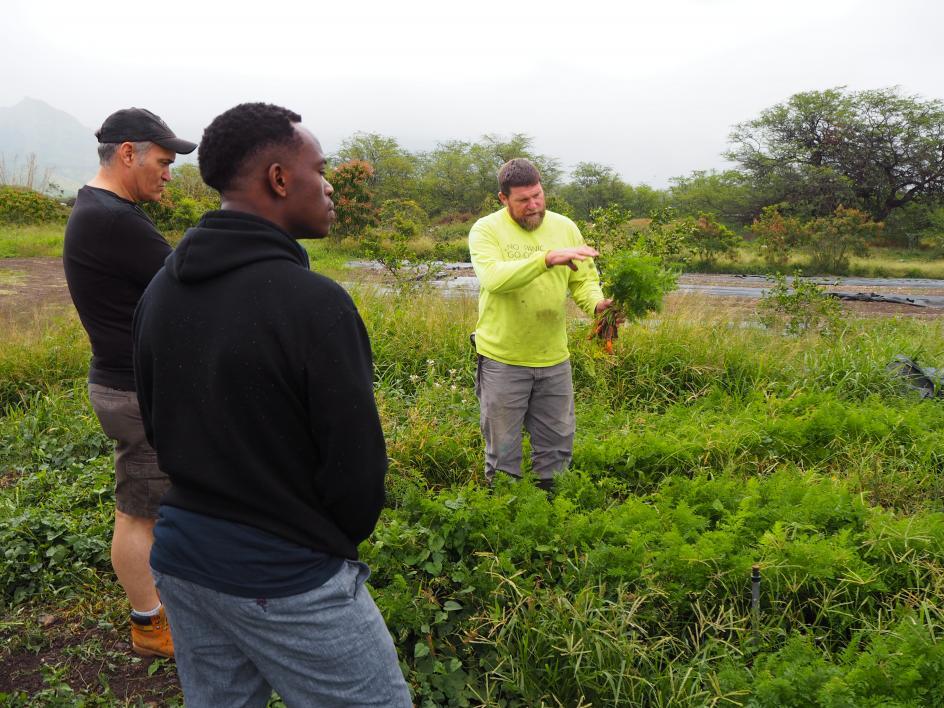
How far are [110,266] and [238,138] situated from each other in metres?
1.47

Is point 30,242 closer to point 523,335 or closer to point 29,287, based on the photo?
point 29,287

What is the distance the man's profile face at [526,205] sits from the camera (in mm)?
3709

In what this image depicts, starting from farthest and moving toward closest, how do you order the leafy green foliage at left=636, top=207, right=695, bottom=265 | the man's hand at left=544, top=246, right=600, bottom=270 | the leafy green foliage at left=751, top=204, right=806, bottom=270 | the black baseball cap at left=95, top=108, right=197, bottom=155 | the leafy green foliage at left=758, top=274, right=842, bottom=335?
1. the leafy green foliage at left=751, top=204, right=806, bottom=270
2. the leafy green foliage at left=758, top=274, right=842, bottom=335
3. the leafy green foliage at left=636, top=207, right=695, bottom=265
4. the man's hand at left=544, top=246, right=600, bottom=270
5. the black baseball cap at left=95, top=108, right=197, bottom=155

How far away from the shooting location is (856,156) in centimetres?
3256

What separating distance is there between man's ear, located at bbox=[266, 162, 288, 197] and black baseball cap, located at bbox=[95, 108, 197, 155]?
147cm

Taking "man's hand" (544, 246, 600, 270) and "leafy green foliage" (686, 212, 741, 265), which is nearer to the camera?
"man's hand" (544, 246, 600, 270)

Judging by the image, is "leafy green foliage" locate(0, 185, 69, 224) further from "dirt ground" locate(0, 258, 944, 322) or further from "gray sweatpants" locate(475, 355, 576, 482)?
"gray sweatpants" locate(475, 355, 576, 482)

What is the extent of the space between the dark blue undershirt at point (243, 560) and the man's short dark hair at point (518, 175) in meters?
2.62

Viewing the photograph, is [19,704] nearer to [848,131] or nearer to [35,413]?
[35,413]

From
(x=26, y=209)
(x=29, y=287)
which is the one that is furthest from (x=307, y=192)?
(x=26, y=209)

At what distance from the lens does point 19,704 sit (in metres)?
2.76

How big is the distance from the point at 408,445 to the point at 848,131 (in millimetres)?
35545

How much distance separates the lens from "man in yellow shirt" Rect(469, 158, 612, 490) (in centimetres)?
376

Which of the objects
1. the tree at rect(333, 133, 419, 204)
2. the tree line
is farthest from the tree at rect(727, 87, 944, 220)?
the tree at rect(333, 133, 419, 204)
